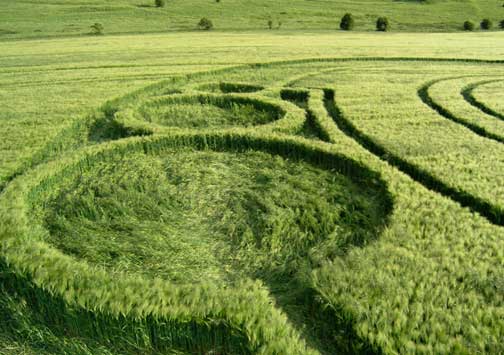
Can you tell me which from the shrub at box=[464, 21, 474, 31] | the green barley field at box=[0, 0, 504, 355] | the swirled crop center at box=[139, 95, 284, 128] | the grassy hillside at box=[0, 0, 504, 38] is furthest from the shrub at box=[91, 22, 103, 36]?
the shrub at box=[464, 21, 474, 31]

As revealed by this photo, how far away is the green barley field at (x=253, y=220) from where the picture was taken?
15.3 feet

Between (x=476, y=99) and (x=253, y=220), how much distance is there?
47.9 feet

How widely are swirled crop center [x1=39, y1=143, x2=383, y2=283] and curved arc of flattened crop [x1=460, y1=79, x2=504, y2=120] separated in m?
9.52

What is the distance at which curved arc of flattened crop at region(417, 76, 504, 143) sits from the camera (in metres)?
12.7

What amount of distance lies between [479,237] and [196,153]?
8.07 m

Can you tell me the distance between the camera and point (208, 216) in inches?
332

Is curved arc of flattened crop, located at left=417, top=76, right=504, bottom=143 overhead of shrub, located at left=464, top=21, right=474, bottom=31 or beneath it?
beneath

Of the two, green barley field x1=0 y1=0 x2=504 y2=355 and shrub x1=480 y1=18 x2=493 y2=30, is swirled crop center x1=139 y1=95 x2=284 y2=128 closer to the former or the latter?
green barley field x1=0 y1=0 x2=504 y2=355

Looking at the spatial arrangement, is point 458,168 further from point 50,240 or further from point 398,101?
point 50,240

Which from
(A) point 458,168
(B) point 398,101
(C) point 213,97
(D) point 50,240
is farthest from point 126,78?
(A) point 458,168

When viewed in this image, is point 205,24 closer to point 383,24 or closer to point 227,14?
point 227,14

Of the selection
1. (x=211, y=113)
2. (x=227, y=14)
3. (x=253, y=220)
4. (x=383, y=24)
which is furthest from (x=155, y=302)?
(x=227, y=14)

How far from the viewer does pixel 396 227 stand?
6.89 m

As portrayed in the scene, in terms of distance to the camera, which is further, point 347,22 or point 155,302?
point 347,22
